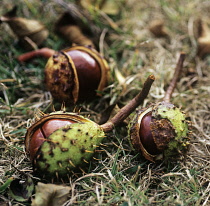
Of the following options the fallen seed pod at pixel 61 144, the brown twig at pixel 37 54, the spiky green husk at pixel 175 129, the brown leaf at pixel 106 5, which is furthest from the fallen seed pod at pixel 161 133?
the brown leaf at pixel 106 5

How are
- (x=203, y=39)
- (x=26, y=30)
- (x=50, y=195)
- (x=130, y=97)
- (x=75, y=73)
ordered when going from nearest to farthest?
(x=50, y=195)
(x=75, y=73)
(x=130, y=97)
(x=26, y=30)
(x=203, y=39)

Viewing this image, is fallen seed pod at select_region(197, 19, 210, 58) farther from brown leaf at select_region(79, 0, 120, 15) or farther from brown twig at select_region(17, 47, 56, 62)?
brown twig at select_region(17, 47, 56, 62)

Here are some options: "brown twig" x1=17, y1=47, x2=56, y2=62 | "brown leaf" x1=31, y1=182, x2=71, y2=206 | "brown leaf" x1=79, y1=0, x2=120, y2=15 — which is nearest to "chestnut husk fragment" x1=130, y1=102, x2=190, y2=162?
"brown leaf" x1=31, y1=182, x2=71, y2=206

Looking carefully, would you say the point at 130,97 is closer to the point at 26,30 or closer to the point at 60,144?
the point at 60,144

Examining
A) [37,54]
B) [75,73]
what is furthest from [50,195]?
[37,54]

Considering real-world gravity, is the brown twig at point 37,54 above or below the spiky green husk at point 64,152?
above

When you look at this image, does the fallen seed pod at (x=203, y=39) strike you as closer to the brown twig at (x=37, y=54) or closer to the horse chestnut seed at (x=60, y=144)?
the brown twig at (x=37, y=54)
